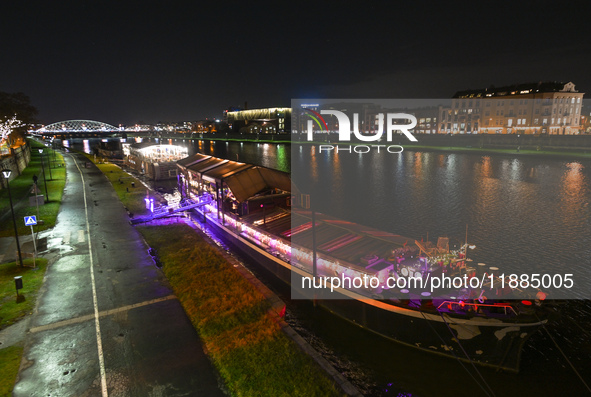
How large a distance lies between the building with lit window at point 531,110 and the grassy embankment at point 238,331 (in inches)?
4765

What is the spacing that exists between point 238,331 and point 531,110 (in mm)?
126208

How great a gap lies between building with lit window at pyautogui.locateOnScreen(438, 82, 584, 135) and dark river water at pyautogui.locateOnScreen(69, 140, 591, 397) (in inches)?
1408

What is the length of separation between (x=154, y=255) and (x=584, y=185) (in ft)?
202

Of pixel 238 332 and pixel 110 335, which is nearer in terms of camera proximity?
pixel 110 335

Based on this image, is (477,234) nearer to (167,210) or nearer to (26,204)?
(167,210)

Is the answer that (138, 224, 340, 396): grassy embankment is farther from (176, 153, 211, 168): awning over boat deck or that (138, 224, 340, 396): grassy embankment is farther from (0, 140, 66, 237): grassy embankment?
(176, 153, 211, 168): awning over boat deck

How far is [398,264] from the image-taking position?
1525cm

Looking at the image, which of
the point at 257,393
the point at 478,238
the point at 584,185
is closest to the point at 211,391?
the point at 257,393

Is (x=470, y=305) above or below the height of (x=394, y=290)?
below

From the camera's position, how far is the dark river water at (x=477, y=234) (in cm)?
1211

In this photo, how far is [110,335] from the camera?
1300 centimetres

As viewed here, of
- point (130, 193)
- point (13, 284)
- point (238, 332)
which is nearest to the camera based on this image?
point (238, 332)

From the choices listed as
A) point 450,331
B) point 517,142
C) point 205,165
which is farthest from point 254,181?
point 517,142

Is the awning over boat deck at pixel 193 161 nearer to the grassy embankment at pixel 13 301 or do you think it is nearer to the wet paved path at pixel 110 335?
the wet paved path at pixel 110 335
